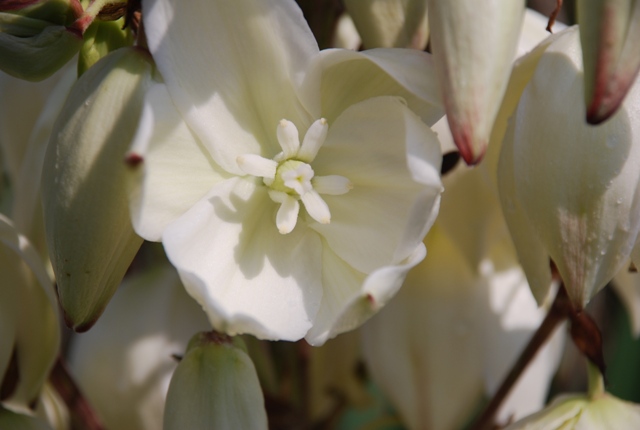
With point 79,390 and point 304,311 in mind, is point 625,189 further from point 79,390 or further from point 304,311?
point 79,390

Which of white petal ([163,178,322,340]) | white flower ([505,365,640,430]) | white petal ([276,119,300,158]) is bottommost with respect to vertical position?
white flower ([505,365,640,430])

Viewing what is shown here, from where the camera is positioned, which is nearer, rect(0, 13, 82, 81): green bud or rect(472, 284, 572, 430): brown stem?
rect(0, 13, 82, 81): green bud

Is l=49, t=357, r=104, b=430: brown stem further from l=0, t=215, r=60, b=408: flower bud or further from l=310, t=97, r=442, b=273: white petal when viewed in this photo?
l=310, t=97, r=442, b=273: white petal

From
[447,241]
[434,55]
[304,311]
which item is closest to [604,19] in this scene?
[434,55]

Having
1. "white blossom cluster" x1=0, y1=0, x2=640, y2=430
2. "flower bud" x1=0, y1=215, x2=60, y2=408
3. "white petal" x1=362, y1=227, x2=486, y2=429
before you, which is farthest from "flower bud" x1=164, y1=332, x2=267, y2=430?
"white petal" x1=362, y1=227, x2=486, y2=429

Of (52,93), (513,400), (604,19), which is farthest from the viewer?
(513,400)

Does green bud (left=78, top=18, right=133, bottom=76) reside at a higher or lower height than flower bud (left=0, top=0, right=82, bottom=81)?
lower

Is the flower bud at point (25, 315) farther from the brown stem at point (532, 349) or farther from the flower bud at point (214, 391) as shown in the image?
the brown stem at point (532, 349)
